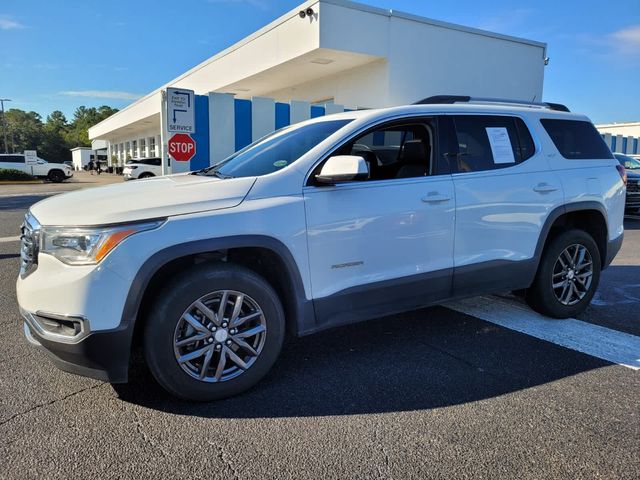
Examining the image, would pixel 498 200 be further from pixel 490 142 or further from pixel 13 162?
pixel 13 162

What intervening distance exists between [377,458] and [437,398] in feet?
2.56

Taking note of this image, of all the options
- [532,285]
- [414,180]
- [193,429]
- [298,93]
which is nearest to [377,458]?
[193,429]

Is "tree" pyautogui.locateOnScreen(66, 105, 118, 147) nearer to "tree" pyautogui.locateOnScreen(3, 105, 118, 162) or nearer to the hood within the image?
"tree" pyautogui.locateOnScreen(3, 105, 118, 162)

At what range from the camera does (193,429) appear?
2.78 meters

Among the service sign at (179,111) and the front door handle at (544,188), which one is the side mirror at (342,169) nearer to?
the front door handle at (544,188)

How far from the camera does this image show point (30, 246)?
3.01 m

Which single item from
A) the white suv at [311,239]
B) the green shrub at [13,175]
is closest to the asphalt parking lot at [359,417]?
the white suv at [311,239]

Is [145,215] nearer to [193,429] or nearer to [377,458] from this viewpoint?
[193,429]

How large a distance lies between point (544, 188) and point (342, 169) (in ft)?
7.14

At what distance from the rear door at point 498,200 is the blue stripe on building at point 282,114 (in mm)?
8950

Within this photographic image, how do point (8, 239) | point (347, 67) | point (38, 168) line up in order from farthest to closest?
point (38, 168) < point (347, 67) < point (8, 239)

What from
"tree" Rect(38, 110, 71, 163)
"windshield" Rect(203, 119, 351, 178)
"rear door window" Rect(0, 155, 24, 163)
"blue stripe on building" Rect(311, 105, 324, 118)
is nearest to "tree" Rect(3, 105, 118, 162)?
"tree" Rect(38, 110, 71, 163)

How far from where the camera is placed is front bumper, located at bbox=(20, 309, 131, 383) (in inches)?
106

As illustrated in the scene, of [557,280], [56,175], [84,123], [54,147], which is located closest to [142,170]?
[56,175]
